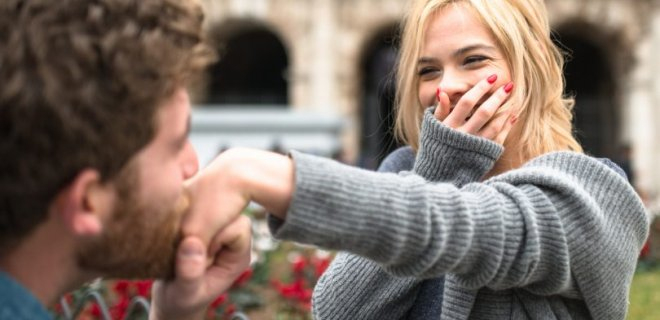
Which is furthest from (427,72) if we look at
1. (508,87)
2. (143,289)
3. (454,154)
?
(143,289)

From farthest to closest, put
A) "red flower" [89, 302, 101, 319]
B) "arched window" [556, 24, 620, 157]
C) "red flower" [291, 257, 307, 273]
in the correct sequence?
"arched window" [556, 24, 620, 157]
"red flower" [291, 257, 307, 273]
"red flower" [89, 302, 101, 319]

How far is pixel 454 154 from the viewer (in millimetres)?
1552

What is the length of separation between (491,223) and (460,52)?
1.97 feet

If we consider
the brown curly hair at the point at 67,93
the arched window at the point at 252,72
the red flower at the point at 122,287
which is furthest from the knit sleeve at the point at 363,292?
the arched window at the point at 252,72

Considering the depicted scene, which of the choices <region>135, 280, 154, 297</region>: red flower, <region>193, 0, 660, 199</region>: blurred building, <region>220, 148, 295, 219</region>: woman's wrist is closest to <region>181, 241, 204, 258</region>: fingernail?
<region>220, 148, 295, 219</region>: woman's wrist

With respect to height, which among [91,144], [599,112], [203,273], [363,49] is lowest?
[599,112]

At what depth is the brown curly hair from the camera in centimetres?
103

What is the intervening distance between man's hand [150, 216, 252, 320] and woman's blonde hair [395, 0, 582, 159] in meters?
0.65

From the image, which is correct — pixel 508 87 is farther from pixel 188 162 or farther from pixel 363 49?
pixel 363 49

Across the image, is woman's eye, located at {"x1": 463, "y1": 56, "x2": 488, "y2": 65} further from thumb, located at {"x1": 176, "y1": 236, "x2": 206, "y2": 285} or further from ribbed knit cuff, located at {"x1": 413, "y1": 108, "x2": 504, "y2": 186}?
thumb, located at {"x1": 176, "y1": 236, "x2": 206, "y2": 285}

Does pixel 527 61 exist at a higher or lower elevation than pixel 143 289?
higher

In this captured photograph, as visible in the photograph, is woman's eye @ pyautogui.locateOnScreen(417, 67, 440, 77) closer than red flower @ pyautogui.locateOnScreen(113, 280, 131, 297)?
Yes

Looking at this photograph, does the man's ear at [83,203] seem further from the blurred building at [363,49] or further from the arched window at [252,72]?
the arched window at [252,72]

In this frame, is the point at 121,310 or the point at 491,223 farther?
the point at 121,310
